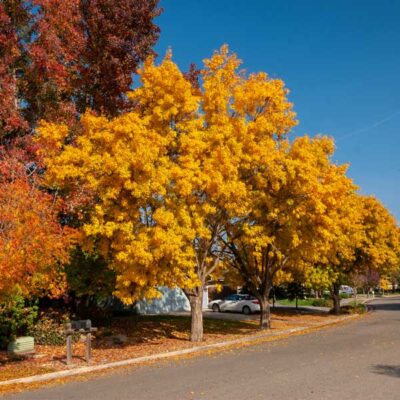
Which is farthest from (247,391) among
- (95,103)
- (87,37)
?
(87,37)

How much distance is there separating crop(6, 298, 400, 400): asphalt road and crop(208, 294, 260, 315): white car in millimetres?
20830

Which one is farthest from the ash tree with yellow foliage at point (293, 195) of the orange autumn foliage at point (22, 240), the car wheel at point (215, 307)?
the car wheel at point (215, 307)

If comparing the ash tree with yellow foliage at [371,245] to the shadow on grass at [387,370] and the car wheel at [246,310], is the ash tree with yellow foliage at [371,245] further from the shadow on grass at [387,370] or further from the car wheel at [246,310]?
the shadow on grass at [387,370]

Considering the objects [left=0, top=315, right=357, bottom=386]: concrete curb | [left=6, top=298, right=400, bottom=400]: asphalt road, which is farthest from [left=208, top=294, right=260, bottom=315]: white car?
[left=6, top=298, right=400, bottom=400]: asphalt road

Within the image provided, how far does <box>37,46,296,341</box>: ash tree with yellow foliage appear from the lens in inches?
583

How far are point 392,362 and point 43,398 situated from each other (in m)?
7.91

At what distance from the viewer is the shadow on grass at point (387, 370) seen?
10.1 m

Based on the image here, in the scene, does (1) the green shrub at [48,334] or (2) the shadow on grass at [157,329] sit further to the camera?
(2) the shadow on grass at [157,329]

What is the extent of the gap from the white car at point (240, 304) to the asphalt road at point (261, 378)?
20830mm

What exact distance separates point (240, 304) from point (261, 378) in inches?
1043

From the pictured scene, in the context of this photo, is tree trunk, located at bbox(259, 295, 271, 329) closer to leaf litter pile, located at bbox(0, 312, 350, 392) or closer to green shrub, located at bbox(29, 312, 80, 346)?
leaf litter pile, located at bbox(0, 312, 350, 392)

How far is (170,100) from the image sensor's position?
54.4 ft

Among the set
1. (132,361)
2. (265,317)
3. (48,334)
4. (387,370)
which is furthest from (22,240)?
(265,317)

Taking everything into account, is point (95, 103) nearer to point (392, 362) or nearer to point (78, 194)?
point (78, 194)
